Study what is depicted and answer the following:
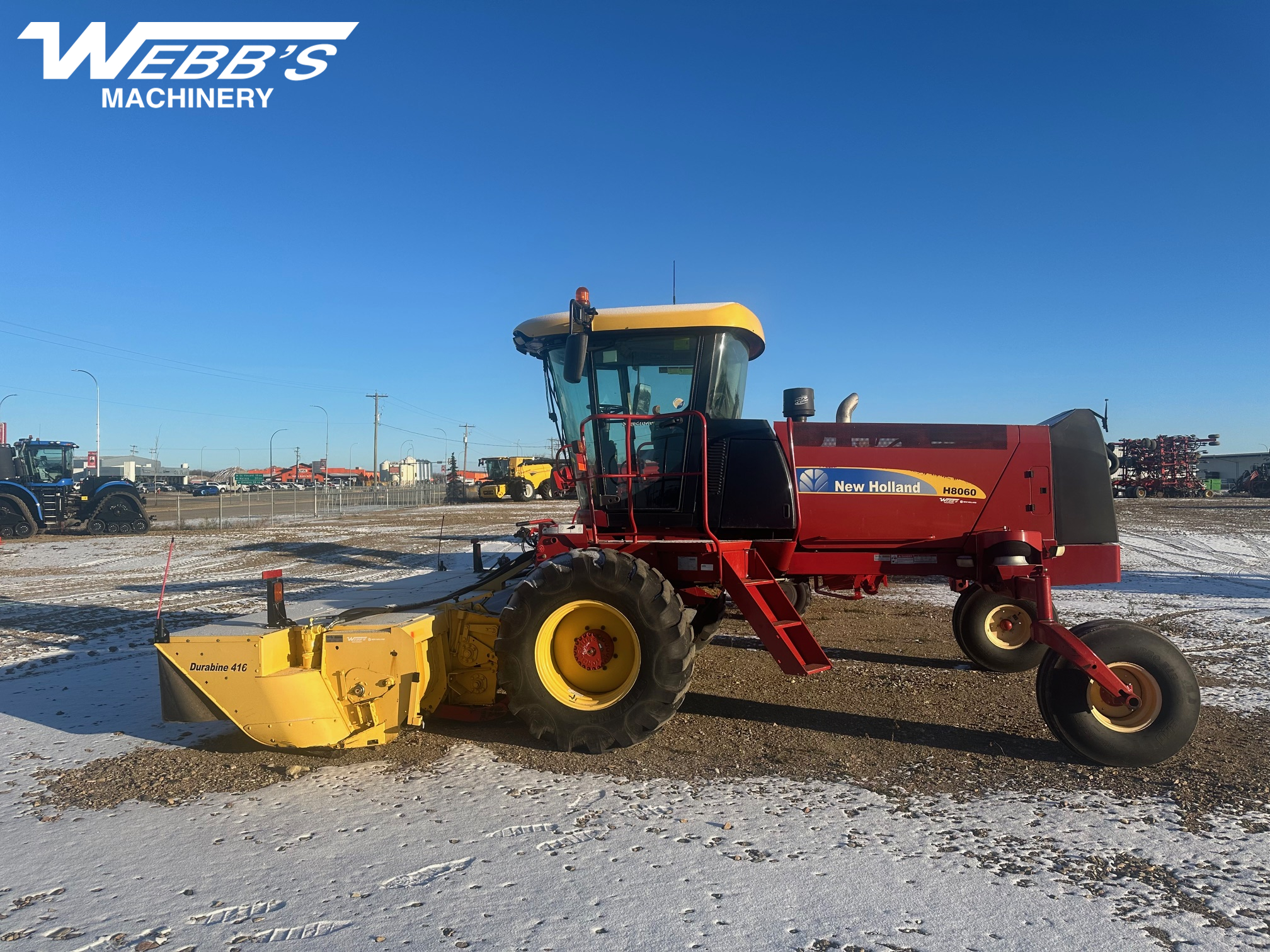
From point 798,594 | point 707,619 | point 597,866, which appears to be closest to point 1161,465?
point 798,594

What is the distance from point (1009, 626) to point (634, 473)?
12.0ft

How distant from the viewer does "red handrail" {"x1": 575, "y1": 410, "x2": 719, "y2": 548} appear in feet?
16.9

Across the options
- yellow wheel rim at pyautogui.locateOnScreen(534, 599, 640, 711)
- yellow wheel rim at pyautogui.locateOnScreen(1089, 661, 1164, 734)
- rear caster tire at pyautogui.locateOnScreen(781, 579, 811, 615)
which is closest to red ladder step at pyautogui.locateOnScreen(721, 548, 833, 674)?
yellow wheel rim at pyautogui.locateOnScreen(534, 599, 640, 711)

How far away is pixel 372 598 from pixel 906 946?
466 centimetres

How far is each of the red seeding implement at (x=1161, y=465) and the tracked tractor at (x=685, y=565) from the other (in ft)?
143

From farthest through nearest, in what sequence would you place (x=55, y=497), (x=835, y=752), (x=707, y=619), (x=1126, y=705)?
(x=55, y=497) < (x=707, y=619) < (x=835, y=752) < (x=1126, y=705)

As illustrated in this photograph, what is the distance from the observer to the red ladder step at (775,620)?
4750mm

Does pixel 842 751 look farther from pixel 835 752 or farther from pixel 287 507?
pixel 287 507

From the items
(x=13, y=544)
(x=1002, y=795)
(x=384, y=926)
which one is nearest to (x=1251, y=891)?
(x=1002, y=795)

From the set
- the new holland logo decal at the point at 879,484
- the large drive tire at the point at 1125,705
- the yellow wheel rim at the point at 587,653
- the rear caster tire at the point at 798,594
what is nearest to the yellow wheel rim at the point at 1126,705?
the large drive tire at the point at 1125,705

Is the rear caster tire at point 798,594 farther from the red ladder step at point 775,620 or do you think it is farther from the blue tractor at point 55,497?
the blue tractor at point 55,497

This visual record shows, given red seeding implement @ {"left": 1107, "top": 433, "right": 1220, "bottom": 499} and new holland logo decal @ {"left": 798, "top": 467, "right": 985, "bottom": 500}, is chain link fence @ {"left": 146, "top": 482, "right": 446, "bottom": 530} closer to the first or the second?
new holland logo decal @ {"left": 798, "top": 467, "right": 985, "bottom": 500}

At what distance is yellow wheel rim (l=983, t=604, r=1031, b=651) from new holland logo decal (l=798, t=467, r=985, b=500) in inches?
66.9

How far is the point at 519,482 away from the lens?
4200cm
